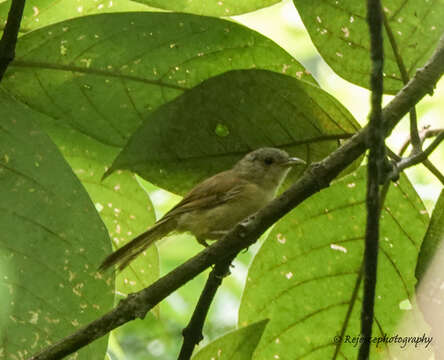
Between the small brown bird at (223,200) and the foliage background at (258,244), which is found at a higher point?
the foliage background at (258,244)

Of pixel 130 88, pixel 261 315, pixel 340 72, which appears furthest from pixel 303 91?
pixel 261 315

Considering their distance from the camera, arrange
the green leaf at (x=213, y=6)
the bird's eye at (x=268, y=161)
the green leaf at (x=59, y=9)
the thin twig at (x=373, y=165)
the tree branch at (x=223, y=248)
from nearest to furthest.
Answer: the thin twig at (x=373, y=165) < the tree branch at (x=223, y=248) < the green leaf at (x=213, y=6) < the green leaf at (x=59, y=9) < the bird's eye at (x=268, y=161)

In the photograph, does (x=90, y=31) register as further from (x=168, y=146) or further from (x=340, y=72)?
(x=340, y=72)

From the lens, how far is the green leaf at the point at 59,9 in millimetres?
2992

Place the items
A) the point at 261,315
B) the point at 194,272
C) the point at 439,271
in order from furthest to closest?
1. the point at 261,315
2. the point at 439,271
3. the point at 194,272

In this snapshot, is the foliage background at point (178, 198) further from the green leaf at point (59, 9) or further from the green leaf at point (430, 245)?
the green leaf at point (430, 245)

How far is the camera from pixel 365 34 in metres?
2.84

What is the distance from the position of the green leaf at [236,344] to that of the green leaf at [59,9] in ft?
4.27

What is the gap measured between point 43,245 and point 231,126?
0.80 meters

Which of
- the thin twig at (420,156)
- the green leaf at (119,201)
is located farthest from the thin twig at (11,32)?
the thin twig at (420,156)

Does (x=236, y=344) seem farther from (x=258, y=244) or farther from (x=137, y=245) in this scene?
(x=258, y=244)

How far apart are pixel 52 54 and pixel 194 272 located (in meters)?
1.07

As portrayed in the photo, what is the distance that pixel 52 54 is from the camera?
111 inches

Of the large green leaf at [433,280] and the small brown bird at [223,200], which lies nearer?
the large green leaf at [433,280]
